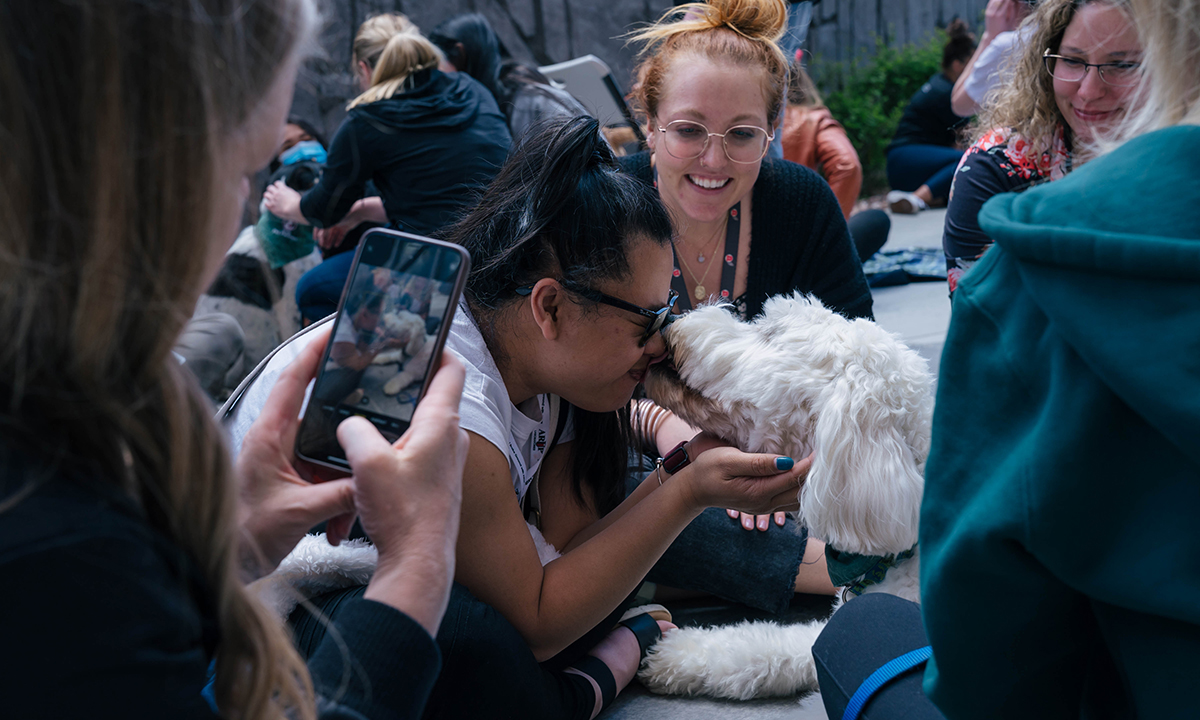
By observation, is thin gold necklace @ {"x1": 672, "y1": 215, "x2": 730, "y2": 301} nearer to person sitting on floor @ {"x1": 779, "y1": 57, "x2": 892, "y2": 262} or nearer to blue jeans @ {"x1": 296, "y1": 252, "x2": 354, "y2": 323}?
blue jeans @ {"x1": 296, "y1": 252, "x2": 354, "y2": 323}

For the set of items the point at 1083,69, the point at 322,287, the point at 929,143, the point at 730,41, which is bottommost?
the point at 929,143

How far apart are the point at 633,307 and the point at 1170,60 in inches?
36.6

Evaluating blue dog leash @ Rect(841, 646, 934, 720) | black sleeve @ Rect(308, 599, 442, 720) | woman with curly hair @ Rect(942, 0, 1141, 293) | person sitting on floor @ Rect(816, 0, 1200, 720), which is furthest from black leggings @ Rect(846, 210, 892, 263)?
black sleeve @ Rect(308, 599, 442, 720)

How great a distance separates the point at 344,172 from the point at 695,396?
2.51m

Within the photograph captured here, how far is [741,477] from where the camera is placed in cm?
157

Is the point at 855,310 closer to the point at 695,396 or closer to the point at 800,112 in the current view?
the point at 695,396

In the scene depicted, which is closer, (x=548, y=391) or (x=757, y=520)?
(x=548, y=391)

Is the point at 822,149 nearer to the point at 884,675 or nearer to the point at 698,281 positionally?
the point at 698,281

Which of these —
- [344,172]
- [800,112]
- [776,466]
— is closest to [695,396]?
[776,466]

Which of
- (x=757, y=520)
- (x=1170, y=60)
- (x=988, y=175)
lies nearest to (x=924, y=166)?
(x=988, y=175)

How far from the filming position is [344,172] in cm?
367

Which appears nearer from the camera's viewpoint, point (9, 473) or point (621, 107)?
point (9, 473)

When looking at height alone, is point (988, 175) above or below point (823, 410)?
above

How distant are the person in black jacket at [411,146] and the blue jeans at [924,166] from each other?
4693mm
